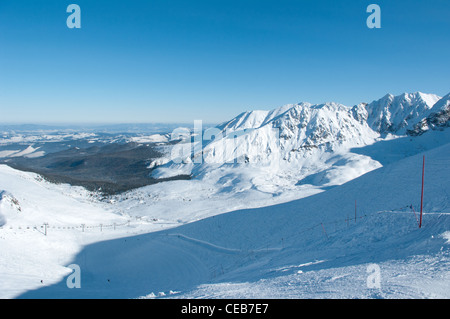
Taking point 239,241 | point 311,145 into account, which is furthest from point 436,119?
point 239,241

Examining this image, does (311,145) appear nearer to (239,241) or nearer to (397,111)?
(397,111)

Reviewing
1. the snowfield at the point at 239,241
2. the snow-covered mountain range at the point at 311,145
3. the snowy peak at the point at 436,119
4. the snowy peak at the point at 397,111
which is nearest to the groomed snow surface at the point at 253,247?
the snowfield at the point at 239,241

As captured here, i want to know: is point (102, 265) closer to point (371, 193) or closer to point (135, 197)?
point (371, 193)

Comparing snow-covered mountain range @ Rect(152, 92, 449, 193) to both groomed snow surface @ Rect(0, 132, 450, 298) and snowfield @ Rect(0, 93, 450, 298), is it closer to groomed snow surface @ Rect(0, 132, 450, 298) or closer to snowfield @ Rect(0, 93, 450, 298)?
snowfield @ Rect(0, 93, 450, 298)

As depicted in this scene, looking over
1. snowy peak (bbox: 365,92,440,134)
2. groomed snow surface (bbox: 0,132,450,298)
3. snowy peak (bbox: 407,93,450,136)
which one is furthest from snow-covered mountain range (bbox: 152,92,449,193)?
groomed snow surface (bbox: 0,132,450,298)

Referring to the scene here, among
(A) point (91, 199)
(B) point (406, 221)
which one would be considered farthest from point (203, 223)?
(A) point (91, 199)

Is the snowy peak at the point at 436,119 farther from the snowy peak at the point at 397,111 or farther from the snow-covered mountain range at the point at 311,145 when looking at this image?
the snowy peak at the point at 397,111

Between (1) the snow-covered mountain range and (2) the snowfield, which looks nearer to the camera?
(2) the snowfield
